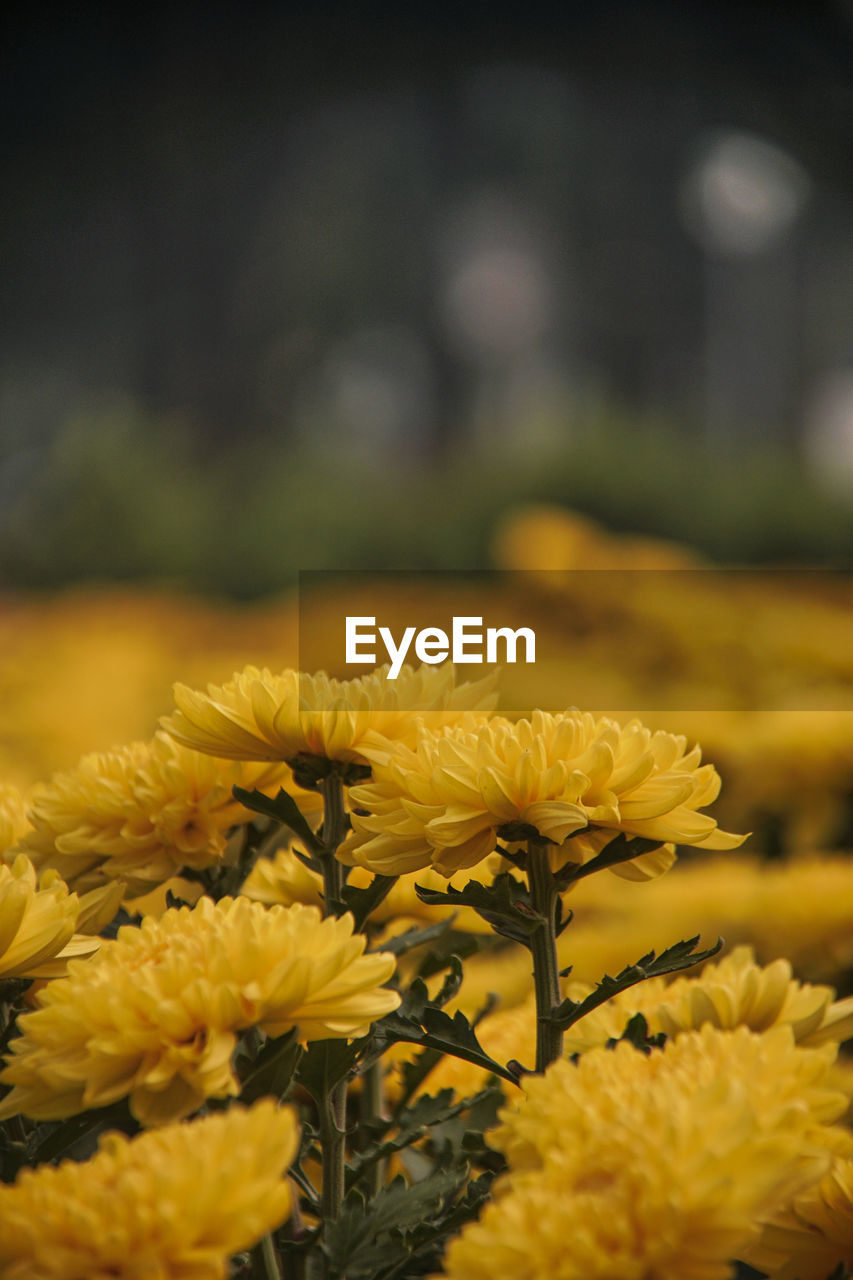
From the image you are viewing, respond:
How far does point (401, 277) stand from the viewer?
9.86 ft

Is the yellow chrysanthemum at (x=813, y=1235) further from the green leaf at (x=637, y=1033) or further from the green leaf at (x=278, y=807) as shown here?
the green leaf at (x=278, y=807)

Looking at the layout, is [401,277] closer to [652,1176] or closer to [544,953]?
[544,953]

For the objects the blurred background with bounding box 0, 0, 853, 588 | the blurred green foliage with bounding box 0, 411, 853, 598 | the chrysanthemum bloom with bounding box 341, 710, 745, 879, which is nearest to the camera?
the chrysanthemum bloom with bounding box 341, 710, 745, 879

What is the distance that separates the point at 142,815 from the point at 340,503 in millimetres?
2501

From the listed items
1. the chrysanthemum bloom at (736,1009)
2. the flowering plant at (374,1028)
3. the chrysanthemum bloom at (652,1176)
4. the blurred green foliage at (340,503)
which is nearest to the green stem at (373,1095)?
the flowering plant at (374,1028)

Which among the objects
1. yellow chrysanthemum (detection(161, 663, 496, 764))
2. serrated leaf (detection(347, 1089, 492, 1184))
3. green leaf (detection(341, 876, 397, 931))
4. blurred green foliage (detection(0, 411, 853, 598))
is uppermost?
blurred green foliage (detection(0, 411, 853, 598))

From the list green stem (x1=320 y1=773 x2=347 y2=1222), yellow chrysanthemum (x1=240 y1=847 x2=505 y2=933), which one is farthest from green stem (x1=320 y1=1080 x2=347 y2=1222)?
yellow chrysanthemum (x1=240 y1=847 x2=505 y2=933)

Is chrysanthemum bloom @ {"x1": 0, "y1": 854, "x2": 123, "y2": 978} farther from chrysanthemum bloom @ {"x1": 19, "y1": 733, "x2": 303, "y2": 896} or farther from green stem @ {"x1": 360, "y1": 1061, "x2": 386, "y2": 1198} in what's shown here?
green stem @ {"x1": 360, "y1": 1061, "x2": 386, "y2": 1198}

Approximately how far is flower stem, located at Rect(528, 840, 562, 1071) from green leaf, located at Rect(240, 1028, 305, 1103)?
3.6 inches

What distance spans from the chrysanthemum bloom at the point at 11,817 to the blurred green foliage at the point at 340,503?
2269mm

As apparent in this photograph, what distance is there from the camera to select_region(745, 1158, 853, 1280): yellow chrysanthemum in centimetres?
33

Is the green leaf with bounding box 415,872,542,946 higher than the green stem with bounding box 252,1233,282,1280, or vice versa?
the green leaf with bounding box 415,872,542,946

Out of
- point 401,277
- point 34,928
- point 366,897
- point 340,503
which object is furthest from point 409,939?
point 401,277

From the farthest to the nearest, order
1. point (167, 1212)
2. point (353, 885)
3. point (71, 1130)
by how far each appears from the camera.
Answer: point (353, 885) → point (71, 1130) → point (167, 1212)
